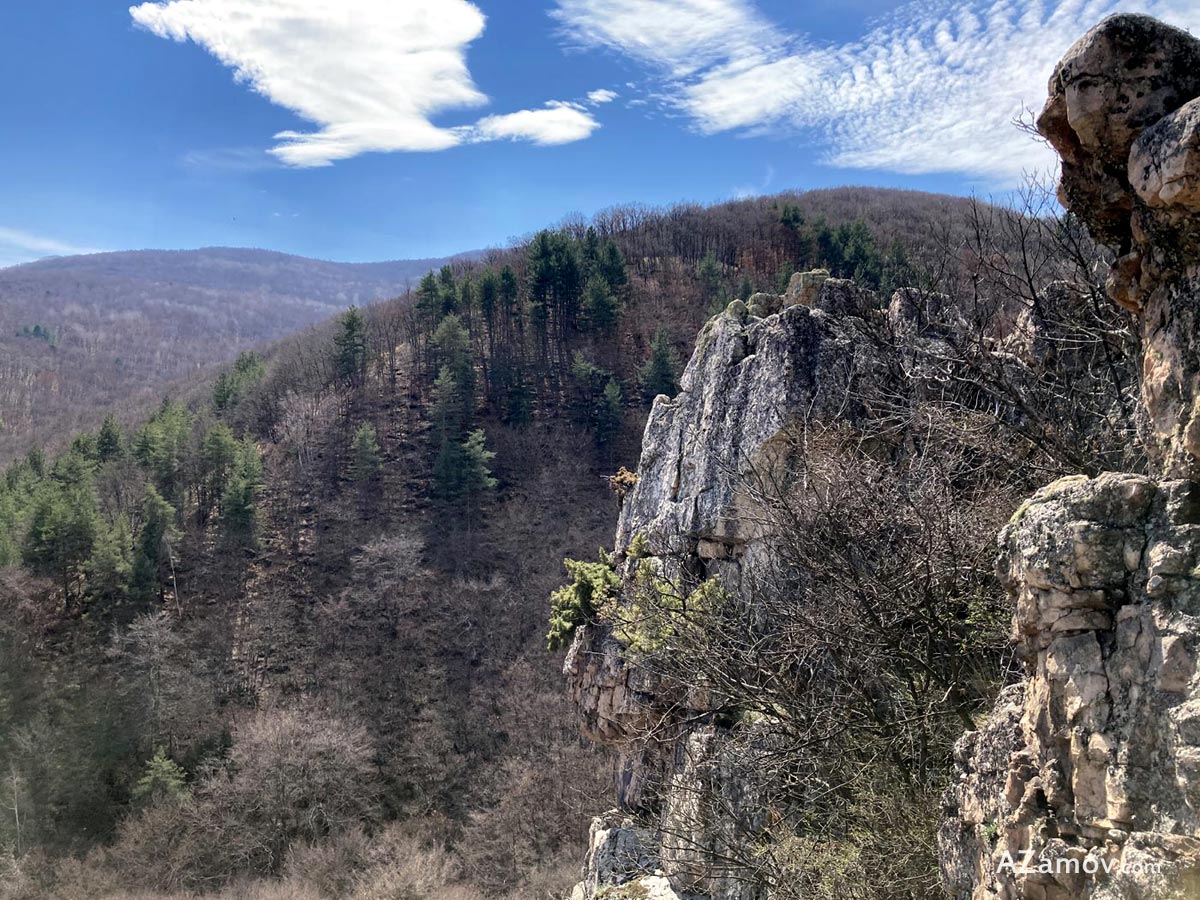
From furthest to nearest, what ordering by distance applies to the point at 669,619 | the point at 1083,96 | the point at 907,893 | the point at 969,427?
1. the point at 669,619
2. the point at 969,427
3. the point at 907,893
4. the point at 1083,96

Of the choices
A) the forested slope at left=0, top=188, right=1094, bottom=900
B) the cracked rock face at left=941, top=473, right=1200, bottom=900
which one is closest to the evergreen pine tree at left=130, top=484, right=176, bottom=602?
the forested slope at left=0, top=188, right=1094, bottom=900

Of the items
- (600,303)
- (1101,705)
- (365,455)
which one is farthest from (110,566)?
(1101,705)

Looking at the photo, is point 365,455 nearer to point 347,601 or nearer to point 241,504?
point 241,504

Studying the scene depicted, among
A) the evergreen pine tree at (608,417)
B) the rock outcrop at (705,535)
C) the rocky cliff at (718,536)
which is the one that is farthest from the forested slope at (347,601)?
the rock outcrop at (705,535)

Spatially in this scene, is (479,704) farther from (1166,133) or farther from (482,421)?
(1166,133)

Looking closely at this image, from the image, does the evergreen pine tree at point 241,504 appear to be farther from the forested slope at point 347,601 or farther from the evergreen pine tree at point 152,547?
the evergreen pine tree at point 152,547

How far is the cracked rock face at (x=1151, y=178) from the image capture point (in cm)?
396

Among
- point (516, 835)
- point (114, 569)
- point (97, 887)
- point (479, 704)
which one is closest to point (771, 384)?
point (516, 835)

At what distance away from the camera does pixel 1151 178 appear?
4039 millimetres

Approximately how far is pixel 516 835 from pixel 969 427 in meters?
25.8

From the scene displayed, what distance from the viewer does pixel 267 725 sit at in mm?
31156

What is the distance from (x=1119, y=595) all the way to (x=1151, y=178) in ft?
7.54

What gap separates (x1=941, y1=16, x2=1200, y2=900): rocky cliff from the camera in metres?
3.49

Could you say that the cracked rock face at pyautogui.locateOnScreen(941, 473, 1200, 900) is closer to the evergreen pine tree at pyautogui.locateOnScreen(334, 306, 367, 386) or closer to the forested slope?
the forested slope
